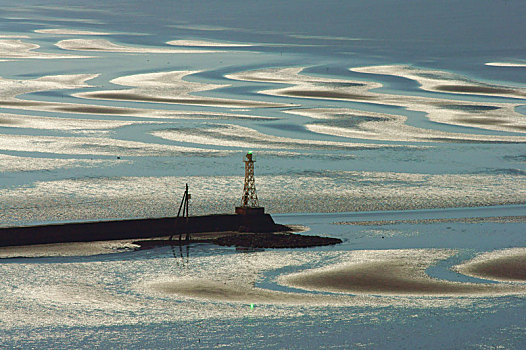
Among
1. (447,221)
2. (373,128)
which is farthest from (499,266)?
(373,128)

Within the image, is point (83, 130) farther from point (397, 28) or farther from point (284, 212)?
point (397, 28)


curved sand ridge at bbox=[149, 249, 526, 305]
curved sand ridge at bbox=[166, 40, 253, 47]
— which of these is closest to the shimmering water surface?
curved sand ridge at bbox=[149, 249, 526, 305]

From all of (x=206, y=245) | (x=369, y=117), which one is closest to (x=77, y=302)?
(x=206, y=245)

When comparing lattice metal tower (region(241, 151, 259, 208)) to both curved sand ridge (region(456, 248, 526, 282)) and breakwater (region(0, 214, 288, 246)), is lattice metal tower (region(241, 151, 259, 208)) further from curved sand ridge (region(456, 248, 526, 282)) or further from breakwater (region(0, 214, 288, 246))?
curved sand ridge (region(456, 248, 526, 282))

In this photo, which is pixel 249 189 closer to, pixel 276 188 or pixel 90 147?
pixel 276 188

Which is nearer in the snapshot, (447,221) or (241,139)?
(447,221)

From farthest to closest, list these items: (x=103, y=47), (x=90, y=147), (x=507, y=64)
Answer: (x=103, y=47), (x=507, y=64), (x=90, y=147)

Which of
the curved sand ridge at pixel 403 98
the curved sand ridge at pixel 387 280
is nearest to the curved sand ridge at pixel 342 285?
the curved sand ridge at pixel 387 280
